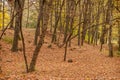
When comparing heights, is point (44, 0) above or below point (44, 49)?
above

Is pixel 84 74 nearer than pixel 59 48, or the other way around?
pixel 84 74

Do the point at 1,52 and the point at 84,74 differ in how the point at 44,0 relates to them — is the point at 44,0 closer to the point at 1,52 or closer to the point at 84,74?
the point at 84,74

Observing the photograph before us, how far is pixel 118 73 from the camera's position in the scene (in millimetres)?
14898

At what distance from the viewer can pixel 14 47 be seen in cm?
2231

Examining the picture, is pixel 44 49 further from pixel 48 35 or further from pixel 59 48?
pixel 48 35

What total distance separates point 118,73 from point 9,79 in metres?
6.96

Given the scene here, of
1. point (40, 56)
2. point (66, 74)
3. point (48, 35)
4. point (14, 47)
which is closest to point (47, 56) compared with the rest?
point (40, 56)

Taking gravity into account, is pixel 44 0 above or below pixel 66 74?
above

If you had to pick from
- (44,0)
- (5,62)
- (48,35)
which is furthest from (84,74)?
(48,35)

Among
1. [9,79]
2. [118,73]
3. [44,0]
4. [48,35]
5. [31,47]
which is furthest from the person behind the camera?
[48,35]

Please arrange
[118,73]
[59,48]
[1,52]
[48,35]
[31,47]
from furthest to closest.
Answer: [48,35] < [59,48] < [31,47] < [1,52] < [118,73]

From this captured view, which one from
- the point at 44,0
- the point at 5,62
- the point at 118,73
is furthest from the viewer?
the point at 5,62

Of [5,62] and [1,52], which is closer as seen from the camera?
[5,62]

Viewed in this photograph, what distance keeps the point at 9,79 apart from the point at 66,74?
3.93 m
